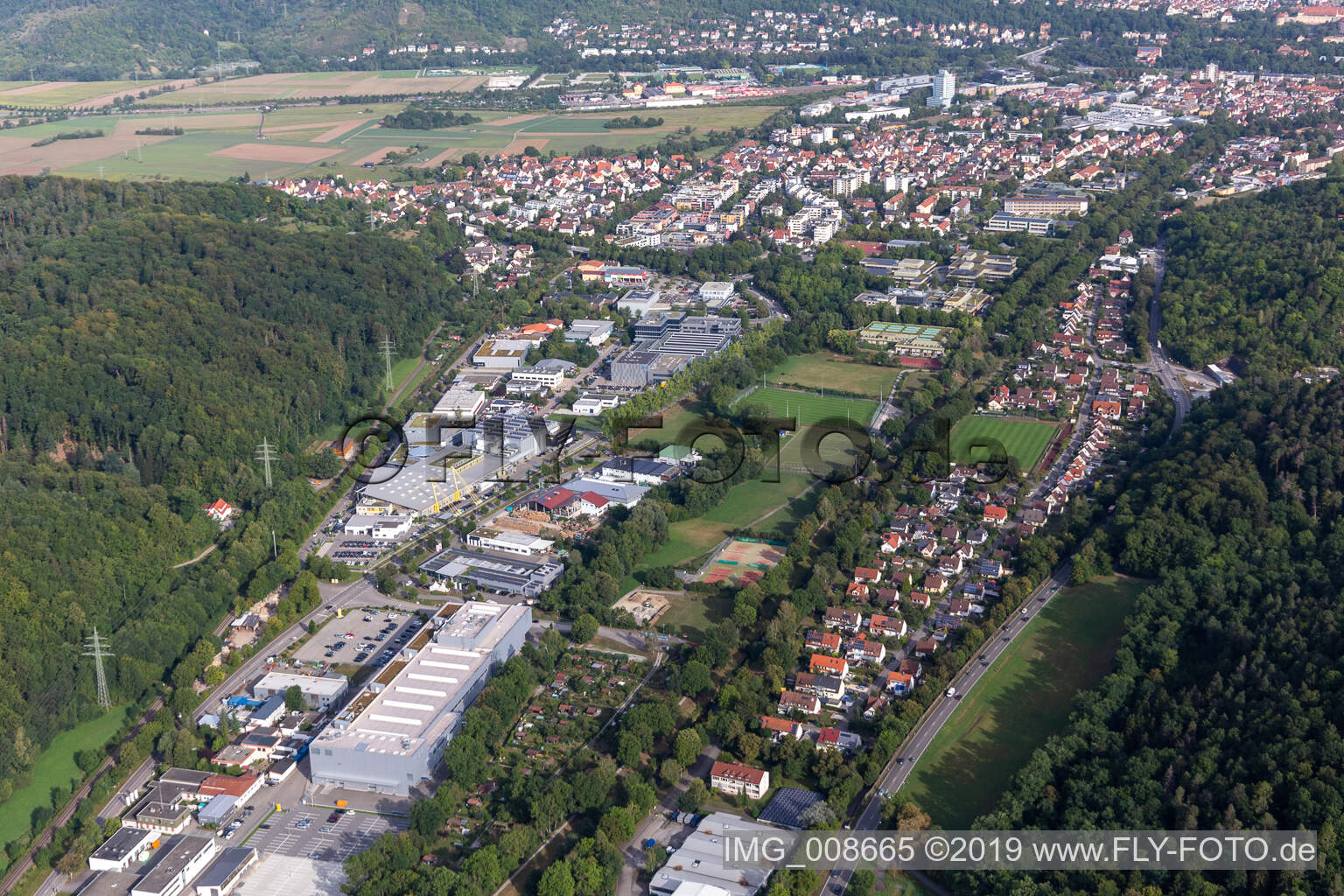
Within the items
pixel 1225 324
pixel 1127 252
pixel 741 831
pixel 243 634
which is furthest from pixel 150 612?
pixel 1127 252

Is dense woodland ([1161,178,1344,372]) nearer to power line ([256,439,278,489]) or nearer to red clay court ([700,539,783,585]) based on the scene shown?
red clay court ([700,539,783,585])

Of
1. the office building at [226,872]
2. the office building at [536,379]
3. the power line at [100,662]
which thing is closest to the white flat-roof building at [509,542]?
the power line at [100,662]

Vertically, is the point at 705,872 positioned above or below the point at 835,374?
below

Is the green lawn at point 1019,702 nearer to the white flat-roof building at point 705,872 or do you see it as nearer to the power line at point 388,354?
the white flat-roof building at point 705,872

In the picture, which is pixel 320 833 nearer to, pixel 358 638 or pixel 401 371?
pixel 358 638

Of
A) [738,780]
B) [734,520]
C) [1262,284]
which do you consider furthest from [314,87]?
[738,780]
